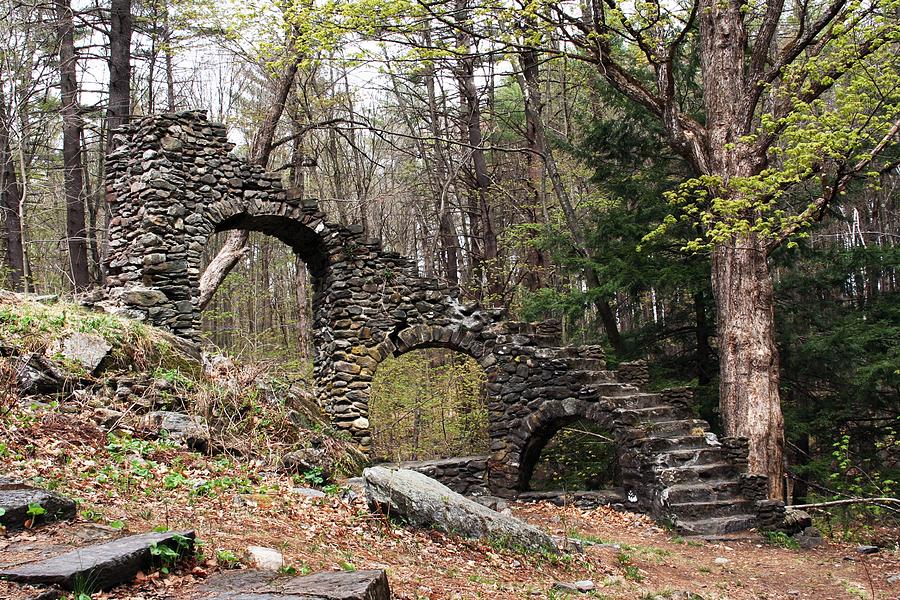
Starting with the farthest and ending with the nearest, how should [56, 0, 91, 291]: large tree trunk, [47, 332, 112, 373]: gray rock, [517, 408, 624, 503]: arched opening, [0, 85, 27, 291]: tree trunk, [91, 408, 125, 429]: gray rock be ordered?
[56, 0, 91, 291]: large tree trunk < [0, 85, 27, 291]: tree trunk < [517, 408, 624, 503]: arched opening < [47, 332, 112, 373]: gray rock < [91, 408, 125, 429]: gray rock

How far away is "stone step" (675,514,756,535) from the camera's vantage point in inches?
371

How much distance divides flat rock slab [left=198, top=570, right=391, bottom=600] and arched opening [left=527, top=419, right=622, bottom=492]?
11.0 metres

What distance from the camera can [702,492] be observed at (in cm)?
990

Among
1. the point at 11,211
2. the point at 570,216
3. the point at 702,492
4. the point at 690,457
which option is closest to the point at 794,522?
the point at 702,492

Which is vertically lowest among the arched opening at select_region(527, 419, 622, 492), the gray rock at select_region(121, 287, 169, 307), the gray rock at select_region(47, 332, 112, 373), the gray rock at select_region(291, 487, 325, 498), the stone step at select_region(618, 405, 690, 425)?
the arched opening at select_region(527, 419, 622, 492)

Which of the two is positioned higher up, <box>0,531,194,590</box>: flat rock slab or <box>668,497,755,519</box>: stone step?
<box>0,531,194,590</box>: flat rock slab

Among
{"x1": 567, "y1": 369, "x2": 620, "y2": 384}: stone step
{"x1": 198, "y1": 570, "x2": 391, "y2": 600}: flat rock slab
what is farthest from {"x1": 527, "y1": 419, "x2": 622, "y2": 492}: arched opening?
{"x1": 198, "y1": 570, "x2": 391, "y2": 600}: flat rock slab

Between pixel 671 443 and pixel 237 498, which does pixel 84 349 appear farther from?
pixel 671 443

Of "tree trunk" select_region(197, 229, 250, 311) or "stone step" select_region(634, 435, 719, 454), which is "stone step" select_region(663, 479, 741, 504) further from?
"tree trunk" select_region(197, 229, 250, 311)

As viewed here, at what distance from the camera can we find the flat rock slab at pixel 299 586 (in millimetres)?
3271

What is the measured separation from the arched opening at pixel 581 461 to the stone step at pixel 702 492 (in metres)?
4.30

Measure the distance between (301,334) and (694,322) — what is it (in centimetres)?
1058

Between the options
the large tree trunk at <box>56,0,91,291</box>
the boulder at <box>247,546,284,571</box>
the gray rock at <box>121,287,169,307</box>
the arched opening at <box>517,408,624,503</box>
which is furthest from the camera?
the large tree trunk at <box>56,0,91,291</box>

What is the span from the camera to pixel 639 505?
1075 centimetres
